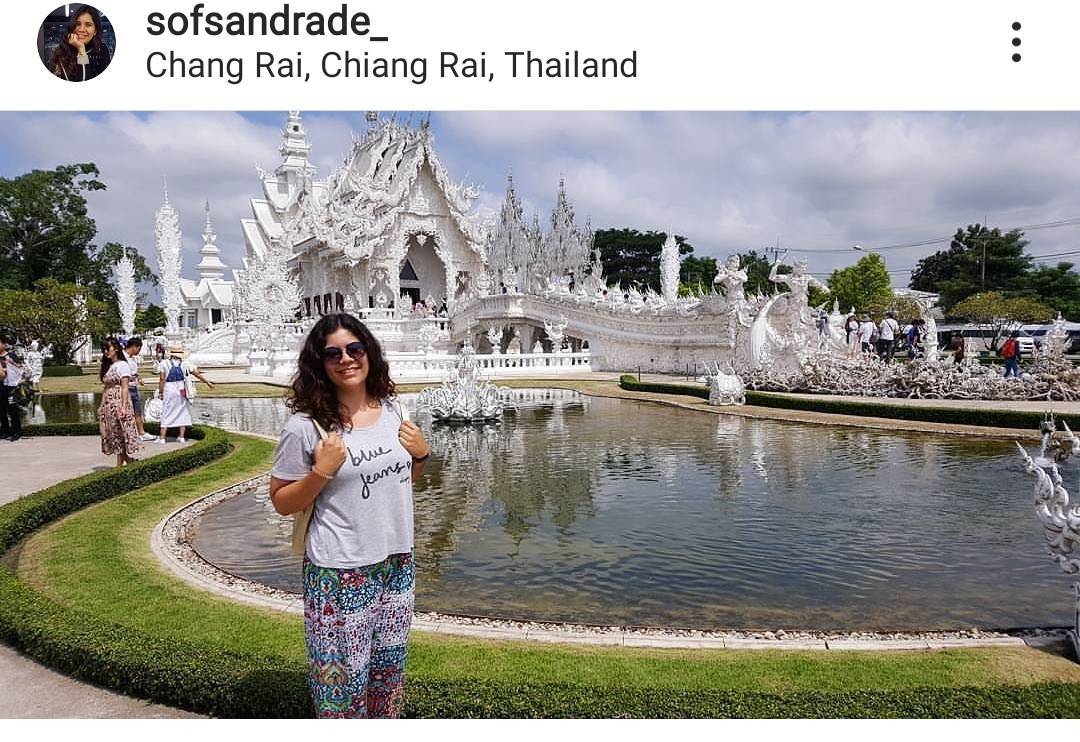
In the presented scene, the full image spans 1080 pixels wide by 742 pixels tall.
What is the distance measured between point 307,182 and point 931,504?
50.6 meters

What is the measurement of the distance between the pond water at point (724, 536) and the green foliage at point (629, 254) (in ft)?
195

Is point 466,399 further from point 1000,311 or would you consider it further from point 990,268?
point 990,268

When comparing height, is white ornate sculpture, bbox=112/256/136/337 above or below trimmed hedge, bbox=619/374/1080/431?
above

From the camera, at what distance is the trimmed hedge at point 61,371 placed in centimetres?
3308

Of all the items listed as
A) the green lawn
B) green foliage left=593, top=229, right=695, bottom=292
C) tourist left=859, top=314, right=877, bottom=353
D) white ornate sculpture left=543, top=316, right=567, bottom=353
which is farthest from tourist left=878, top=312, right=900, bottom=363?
green foliage left=593, top=229, right=695, bottom=292

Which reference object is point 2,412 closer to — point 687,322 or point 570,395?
point 570,395

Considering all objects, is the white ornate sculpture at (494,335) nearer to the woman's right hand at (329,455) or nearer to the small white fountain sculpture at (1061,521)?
the small white fountain sculpture at (1061,521)

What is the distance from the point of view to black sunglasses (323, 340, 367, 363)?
2979 mm
